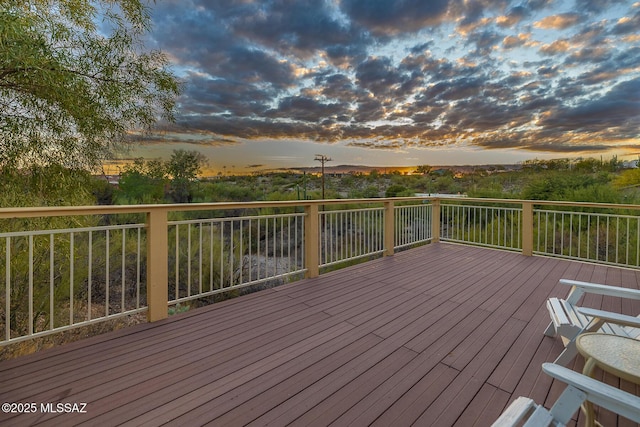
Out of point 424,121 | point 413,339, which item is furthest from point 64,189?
point 424,121

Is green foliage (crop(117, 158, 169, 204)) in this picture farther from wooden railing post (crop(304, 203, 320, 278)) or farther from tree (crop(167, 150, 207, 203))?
wooden railing post (crop(304, 203, 320, 278))

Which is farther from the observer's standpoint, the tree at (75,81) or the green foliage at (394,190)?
the green foliage at (394,190)

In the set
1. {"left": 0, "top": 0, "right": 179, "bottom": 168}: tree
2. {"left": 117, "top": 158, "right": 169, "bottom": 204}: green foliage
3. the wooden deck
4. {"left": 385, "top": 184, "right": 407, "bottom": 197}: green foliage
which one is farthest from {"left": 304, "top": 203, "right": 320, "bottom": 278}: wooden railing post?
{"left": 385, "top": 184, "right": 407, "bottom": 197}: green foliage

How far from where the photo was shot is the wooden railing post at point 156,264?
2.62 meters

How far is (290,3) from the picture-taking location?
6461 mm

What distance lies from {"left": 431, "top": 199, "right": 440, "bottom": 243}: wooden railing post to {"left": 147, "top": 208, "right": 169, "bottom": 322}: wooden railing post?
17.9 ft

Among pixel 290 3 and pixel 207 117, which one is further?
pixel 207 117

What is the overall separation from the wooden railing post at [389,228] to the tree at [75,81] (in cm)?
395

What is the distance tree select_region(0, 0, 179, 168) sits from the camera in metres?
2.92

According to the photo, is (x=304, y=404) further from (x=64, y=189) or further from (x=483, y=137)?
(x=483, y=137)

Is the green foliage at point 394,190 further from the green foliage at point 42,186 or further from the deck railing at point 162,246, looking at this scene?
the green foliage at point 42,186

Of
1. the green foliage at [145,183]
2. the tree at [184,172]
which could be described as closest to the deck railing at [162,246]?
the green foliage at [145,183]

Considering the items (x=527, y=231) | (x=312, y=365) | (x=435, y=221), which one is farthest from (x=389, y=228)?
(x=312, y=365)

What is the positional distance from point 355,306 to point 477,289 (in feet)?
5.35
